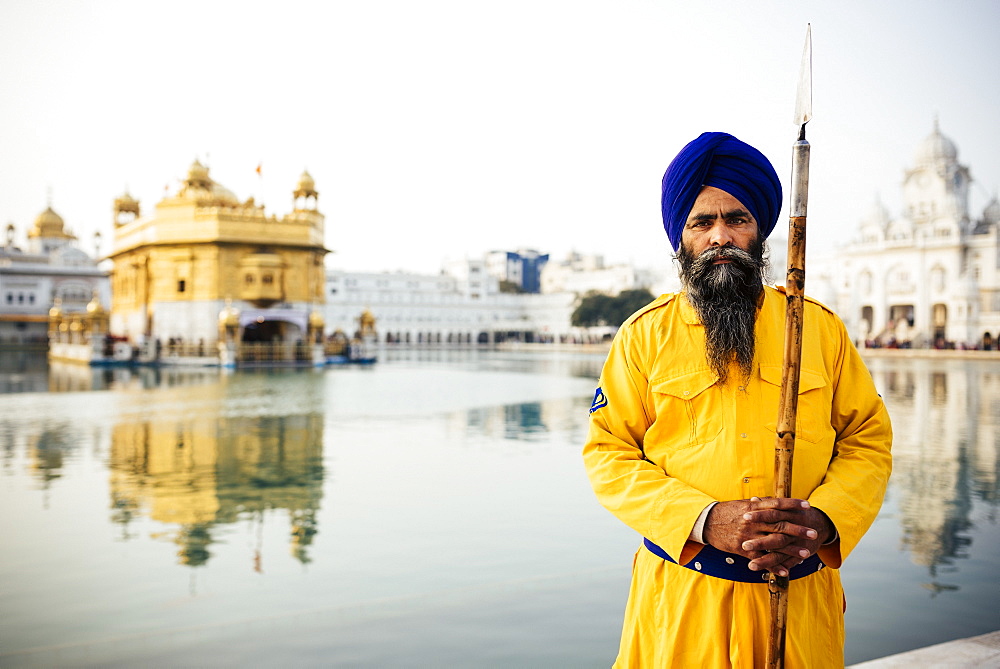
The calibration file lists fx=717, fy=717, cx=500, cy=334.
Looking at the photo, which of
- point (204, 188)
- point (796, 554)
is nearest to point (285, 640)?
point (796, 554)

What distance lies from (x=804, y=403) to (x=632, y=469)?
0.42 metres

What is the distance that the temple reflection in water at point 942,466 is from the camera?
190 inches

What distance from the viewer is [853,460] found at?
1.67 meters

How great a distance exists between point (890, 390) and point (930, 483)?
11.2m

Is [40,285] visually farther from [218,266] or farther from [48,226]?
[218,266]

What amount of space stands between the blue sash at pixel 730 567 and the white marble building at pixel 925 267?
159 ft

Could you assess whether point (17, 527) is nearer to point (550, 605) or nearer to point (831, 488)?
point (550, 605)

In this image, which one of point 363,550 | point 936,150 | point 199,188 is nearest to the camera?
point 363,550

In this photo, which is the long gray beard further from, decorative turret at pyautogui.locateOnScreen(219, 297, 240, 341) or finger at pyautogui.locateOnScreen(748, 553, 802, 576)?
decorative turret at pyautogui.locateOnScreen(219, 297, 240, 341)

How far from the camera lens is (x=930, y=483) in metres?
6.51

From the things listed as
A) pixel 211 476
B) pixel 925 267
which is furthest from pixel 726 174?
pixel 925 267

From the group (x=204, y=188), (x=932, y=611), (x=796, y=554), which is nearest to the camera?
(x=796, y=554)

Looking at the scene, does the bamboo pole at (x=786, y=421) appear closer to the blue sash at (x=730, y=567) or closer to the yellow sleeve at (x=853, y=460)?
the blue sash at (x=730, y=567)

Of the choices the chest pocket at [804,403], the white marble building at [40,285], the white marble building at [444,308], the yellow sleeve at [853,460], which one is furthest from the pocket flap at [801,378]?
the white marble building at [444,308]
